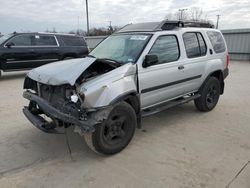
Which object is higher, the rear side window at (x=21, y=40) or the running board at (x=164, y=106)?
the rear side window at (x=21, y=40)

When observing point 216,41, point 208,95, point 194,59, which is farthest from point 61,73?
point 216,41

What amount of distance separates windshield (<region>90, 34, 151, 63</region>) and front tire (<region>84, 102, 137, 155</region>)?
0.86m

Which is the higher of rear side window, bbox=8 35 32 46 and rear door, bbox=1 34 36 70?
rear side window, bbox=8 35 32 46

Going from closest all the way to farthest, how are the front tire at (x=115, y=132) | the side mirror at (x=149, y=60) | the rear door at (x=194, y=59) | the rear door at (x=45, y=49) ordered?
the front tire at (x=115, y=132), the side mirror at (x=149, y=60), the rear door at (x=194, y=59), the rear door at (x=45, y=49)

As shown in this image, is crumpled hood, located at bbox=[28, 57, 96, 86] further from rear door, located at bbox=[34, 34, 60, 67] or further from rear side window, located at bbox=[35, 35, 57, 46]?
rear side window, located at bbox=[35, 35, 57, 46]

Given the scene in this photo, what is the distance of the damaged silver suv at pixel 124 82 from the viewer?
10.5 ft

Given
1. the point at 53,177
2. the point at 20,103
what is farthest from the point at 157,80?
the point at 20,103

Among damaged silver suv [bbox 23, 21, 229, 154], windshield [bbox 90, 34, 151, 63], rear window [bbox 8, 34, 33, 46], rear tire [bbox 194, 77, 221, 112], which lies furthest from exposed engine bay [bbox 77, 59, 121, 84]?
rear window [bbox 8, 34, 33, 46]

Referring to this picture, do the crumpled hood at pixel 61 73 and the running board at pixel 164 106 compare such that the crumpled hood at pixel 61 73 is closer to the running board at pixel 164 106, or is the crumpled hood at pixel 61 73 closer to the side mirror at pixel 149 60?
the side mirror at pixel 149 60

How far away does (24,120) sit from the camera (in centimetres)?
502

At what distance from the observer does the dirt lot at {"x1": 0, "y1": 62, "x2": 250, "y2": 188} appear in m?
3.00

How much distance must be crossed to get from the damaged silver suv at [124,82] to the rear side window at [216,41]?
0.06 m

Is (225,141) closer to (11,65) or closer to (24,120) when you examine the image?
(24,120)

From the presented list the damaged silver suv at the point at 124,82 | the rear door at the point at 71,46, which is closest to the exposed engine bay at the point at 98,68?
the damaged silver suv at the point at 124,82
